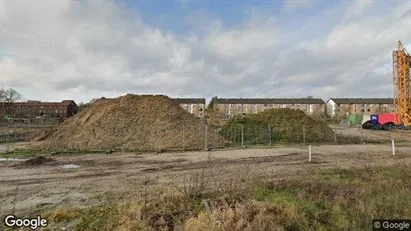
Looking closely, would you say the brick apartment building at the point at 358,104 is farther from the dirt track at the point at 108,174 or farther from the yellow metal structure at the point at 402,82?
the dirt track at the point at 108,174

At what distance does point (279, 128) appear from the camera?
29844mm

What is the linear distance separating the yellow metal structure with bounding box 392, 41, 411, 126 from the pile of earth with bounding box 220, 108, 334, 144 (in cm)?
891

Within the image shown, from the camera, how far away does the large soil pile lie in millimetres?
23609

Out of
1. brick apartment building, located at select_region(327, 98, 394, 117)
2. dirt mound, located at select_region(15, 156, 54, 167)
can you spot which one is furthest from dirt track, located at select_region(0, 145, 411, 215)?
brick apartment building, located at select_region(327, 98, 394, 117)

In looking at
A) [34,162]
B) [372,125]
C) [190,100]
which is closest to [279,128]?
[34,162]

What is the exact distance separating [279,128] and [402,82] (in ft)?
47.5

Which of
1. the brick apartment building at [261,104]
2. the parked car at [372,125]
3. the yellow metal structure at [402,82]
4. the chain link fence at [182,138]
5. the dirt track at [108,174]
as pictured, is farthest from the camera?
the brick apartment building at [261,104]

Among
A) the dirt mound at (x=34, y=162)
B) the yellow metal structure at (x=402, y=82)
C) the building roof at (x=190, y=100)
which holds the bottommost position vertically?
the dirt mound at (x=34, y=162)

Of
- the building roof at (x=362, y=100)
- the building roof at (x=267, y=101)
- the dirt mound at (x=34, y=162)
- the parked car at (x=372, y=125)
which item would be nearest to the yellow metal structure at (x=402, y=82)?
the parked car at (x=372, y=125)

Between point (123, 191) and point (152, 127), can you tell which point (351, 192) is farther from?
point (152, 127)

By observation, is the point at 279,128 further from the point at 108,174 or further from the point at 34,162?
the point at 34,162

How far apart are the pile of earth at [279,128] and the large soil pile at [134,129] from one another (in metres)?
3.33

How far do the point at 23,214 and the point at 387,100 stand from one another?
139 metres

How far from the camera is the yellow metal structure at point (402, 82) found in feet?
104
